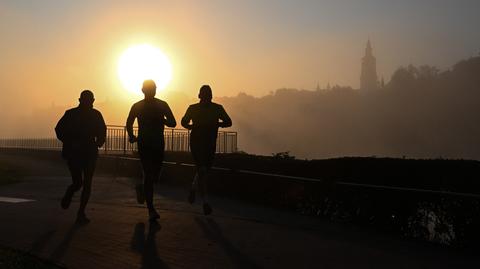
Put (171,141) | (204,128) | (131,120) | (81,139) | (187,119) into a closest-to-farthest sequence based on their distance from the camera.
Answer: (81,139) → (131,120) → (204,128) → (187,119) → (171,141)

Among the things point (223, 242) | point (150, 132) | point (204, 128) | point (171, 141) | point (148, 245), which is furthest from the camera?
point (171, 141)

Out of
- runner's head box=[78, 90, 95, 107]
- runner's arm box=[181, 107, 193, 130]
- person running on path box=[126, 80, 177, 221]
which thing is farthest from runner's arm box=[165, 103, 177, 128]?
runner's head box=[78, 90, 95, 107]

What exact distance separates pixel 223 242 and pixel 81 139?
263 centimetres

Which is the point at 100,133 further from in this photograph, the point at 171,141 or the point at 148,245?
the point at 171,141

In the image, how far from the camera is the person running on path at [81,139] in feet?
26.8

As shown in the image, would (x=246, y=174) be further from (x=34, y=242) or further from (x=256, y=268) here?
(x=256, y=268)

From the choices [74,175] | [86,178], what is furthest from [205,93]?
[74,175]

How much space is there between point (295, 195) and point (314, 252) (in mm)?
3789

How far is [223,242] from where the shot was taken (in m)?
6.70

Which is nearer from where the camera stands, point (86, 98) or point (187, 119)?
point (86, 98)

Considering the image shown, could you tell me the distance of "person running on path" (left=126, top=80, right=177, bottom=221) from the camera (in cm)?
802

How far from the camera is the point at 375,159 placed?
911cm

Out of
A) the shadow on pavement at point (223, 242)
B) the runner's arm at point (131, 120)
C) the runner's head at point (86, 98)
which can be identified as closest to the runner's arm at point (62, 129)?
the runner's head at point (86, 98)

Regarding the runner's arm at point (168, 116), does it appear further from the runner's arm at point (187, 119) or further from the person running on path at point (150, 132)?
the runner's arm at point (187, 119)
